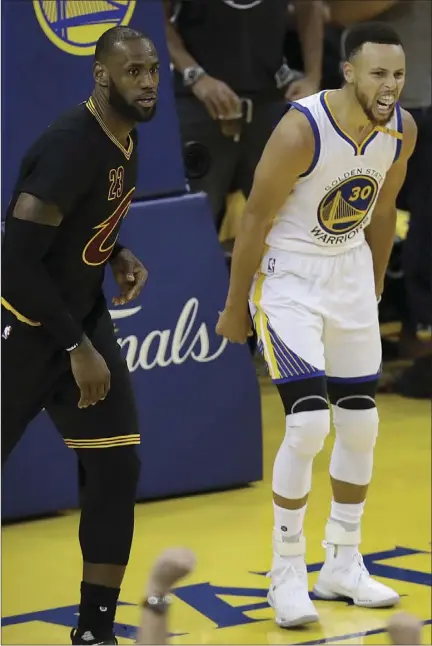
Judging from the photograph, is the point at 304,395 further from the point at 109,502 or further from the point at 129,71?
the point at 129,71

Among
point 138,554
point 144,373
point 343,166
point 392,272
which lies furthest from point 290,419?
point 392,272

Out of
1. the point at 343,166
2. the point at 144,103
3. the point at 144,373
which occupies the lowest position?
the point at 144,373

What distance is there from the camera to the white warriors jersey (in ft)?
8.77

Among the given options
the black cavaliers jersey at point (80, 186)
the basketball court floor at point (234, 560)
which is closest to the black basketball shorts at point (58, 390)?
the black cavaliers jersey at point (80, 186)

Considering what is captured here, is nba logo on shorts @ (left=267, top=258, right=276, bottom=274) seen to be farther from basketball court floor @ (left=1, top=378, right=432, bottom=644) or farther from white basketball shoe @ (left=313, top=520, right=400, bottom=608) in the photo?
white basketball shoe @ (left=313, top=520, right=400, bottom=608)

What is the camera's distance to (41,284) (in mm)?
2430

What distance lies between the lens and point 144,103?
7.41ft

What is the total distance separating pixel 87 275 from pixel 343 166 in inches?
20.7

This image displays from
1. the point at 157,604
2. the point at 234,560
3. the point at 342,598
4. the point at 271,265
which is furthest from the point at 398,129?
the point at 234,560

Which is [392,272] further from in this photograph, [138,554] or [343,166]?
[343,166]

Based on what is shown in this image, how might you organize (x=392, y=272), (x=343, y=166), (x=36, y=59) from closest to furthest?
(x=343, y=166)
(x=36, y=59)
(x=392, y=272)

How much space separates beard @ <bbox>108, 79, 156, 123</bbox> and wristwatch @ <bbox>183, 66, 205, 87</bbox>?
0.78 metres

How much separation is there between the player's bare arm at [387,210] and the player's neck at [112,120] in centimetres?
58

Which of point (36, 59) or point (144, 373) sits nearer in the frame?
point (36, 59)
